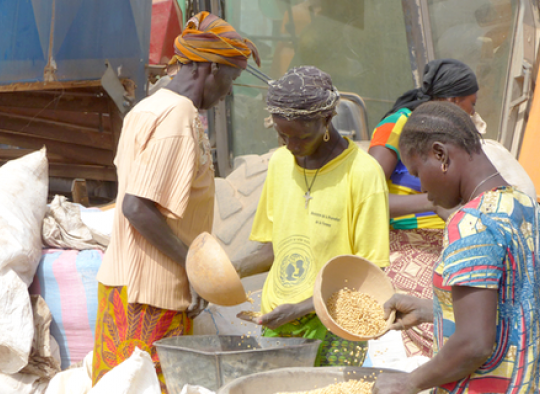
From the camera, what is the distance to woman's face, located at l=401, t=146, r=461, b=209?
140cm

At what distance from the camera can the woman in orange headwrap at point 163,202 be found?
2.04m

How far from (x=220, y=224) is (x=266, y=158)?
0.71 m

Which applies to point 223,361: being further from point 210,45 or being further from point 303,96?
point 210,45

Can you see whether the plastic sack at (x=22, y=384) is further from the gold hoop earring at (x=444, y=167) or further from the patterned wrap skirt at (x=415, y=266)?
the gold hoop earring at (x=444, y=167)

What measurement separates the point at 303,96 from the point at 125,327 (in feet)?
3.64

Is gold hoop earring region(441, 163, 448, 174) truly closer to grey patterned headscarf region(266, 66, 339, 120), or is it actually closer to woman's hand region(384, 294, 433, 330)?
woman's hand region(384, 294, 433, 330)

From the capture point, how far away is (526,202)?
4.45 feet

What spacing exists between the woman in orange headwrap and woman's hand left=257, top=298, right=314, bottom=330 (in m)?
0.37

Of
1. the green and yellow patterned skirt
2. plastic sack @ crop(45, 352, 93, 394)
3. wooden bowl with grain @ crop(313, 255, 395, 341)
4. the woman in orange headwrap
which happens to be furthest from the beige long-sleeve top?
plastic sack @ crop(45, 352, 93, 394)

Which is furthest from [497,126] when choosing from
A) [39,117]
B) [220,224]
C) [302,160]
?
[39,117]

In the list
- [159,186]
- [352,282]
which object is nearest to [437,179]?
[352,282]

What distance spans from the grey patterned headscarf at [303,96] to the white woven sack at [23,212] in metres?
1.83

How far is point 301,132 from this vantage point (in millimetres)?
2002

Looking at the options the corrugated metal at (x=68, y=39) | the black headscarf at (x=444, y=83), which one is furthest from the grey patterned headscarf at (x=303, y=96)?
the corrugated metal at (x=68, y=39)
